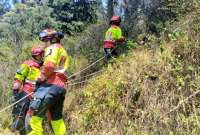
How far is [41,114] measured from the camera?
9.01 m

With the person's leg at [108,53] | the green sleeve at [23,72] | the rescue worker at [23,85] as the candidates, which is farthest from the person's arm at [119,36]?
the green sleeve at [23,72]

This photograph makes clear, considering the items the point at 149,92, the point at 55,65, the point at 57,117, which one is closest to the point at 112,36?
the point at 149,92

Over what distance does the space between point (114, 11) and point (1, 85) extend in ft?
15.4

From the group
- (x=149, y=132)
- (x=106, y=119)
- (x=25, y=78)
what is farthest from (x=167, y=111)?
(x=25, y=78)

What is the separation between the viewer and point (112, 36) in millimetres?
13992

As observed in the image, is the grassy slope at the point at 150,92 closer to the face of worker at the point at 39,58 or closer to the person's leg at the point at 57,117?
the person's leg at the point at 57,117

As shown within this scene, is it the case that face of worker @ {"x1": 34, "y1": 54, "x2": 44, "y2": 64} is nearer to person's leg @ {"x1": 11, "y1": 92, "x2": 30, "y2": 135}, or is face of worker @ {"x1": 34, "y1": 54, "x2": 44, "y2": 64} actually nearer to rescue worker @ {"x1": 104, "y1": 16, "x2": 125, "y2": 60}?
person's leg @ {"x1": 11, "y1": 92, "x2": 30, "y2": 135}

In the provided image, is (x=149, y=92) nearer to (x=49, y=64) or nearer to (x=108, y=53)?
(x=49, y=64)

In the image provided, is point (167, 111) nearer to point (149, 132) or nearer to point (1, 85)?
point (149, 132)

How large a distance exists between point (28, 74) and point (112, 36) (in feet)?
11.1

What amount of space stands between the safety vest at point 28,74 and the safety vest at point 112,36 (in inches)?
127

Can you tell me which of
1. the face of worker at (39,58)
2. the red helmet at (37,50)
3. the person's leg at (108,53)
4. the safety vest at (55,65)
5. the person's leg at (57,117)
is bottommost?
the person's leg at (108,53)

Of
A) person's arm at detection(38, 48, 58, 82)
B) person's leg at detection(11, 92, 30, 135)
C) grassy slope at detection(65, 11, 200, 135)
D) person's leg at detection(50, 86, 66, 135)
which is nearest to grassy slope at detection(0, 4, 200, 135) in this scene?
grassy slope at detection(65, 11, 200, 135)

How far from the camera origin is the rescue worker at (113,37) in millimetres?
13938
